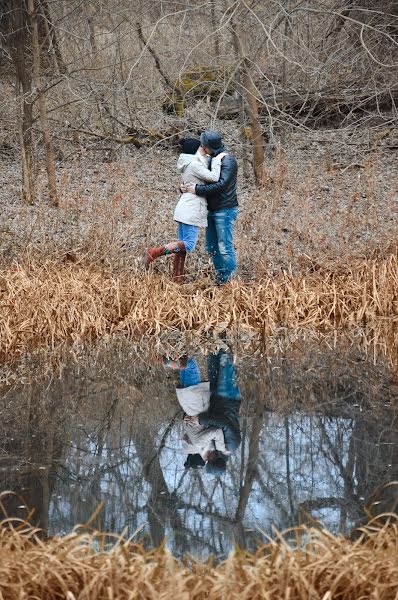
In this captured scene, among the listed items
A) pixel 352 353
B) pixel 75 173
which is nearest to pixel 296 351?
pixel 352 353

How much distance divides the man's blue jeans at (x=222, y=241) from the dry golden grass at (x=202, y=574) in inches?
227

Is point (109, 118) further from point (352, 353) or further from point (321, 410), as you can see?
point (321, 410)

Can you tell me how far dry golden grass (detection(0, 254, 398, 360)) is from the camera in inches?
328

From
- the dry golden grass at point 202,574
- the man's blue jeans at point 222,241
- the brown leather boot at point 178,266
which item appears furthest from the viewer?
the brown leather boot at point 178,266

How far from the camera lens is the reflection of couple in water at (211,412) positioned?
16.8 feet

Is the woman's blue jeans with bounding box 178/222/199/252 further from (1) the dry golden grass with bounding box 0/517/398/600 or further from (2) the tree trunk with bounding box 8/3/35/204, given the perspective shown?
(1) the dry golden grass with bounding box 0/517/398/600

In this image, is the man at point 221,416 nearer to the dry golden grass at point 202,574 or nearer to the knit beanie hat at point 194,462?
the knit beanie hat at point 194,462

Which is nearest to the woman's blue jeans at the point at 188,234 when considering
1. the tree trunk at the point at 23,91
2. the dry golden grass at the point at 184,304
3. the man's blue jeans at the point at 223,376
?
the dry golden grass at the point at 184,304

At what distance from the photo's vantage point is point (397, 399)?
6254mm

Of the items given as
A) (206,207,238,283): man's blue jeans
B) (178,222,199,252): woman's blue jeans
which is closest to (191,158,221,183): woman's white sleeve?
(206,207,238,283): man's blue jeans

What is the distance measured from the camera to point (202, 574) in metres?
3.35

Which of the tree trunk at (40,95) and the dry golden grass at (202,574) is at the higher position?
the tree trunk at (40,95)

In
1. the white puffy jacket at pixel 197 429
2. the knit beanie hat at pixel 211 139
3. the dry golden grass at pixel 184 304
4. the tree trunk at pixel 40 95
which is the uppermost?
the tree trunk at pixel 40 95

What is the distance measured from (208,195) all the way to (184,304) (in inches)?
42.4
